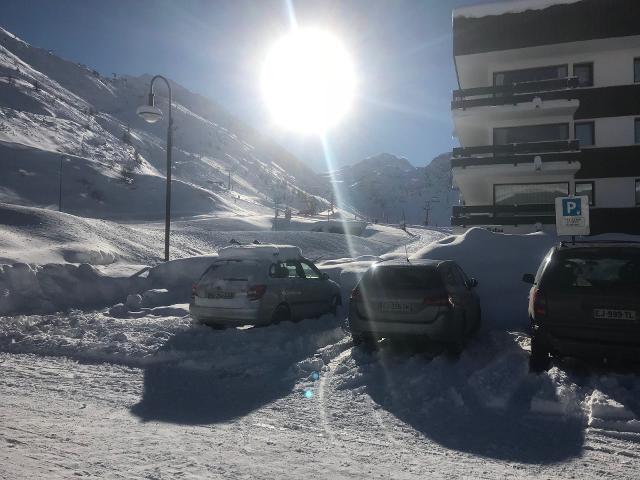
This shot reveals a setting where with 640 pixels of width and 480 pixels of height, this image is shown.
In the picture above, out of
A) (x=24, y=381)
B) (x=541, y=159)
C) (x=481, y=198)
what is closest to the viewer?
(x=24, y=381)

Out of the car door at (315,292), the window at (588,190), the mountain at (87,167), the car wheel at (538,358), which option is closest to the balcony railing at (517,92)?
the window at (588,190)

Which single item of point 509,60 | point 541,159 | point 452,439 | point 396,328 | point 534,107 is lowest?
point 452,439

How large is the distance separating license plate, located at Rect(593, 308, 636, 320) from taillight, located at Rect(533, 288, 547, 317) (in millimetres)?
573

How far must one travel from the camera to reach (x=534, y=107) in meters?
21.9

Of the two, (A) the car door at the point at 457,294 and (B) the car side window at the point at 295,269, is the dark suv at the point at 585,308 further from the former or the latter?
(B) the car side window at the point at 295,269

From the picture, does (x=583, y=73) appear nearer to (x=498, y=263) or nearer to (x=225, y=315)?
(x=498, y=263)

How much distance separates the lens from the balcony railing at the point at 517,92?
21.7 m

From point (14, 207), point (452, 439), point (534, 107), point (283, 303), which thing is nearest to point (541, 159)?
point (534, 107)

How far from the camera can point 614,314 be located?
640 centimetres

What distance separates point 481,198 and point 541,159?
6.28 metres

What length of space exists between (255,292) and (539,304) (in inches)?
191

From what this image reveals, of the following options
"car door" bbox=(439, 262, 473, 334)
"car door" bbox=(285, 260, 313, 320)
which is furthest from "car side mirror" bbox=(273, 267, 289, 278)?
"car door" bbox=(439, 262, 473, 334)

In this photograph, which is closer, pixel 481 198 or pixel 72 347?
pixel 72 347

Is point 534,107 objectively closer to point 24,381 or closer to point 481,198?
point 481,198
